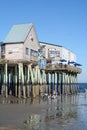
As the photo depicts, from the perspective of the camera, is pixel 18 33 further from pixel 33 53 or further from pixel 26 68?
pixel 26 68

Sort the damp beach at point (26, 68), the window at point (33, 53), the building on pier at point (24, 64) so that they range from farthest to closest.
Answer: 1. the window at point (33, 53)
2. the building on pier at point (24, 64)
3. the damp beach at point (26, 68)

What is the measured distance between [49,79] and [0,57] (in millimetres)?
17188

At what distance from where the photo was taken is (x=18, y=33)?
53688 mm

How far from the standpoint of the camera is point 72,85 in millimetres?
73250

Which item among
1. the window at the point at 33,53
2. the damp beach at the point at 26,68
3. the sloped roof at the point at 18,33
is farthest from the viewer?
the window at the point at 33,53

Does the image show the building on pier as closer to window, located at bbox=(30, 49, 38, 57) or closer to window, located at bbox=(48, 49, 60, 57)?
window, located at bbox=(30, 49, 38, 57)

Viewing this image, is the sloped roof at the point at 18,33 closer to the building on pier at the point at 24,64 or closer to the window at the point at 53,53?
the building on pier at the point at 24,64

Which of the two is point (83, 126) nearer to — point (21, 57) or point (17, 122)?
point (17, 122)

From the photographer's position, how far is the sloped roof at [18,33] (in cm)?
5205

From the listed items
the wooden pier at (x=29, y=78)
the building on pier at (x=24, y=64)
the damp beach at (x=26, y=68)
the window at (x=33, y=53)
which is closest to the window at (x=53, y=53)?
the damp beach at (x=26, y=68)

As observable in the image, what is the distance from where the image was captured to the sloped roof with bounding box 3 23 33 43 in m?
52.0

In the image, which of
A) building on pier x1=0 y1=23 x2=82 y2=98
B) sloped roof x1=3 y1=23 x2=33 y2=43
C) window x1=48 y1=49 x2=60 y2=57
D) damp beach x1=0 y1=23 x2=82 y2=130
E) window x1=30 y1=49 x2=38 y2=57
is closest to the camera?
damp beach x1=0 y1=23 x2=82 y2=130

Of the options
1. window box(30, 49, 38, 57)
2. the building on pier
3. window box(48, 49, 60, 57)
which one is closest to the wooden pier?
the building on pier

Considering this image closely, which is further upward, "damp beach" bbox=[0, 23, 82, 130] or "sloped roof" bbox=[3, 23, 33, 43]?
"sloped roof" bbox=[3, 23, 33, 43]
